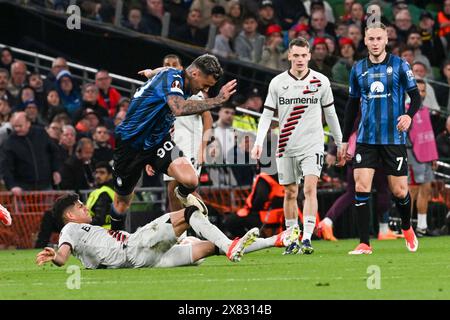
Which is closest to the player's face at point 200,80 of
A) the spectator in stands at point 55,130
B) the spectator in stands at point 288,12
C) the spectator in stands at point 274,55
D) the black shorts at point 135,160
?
the black shorts at point 135,160

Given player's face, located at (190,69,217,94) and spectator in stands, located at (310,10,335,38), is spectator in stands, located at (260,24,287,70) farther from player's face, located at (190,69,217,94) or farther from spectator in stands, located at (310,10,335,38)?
player's face, located at (190,69,217,94)

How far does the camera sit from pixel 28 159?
2058 cm

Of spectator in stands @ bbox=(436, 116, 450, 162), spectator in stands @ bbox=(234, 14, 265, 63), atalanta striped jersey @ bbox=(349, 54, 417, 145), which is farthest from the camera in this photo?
spectator in stands @ bbox=(234, 14, 265, 63)

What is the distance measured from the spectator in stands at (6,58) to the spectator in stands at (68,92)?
935 millimetres

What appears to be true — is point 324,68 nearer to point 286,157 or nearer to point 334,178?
point 334,178

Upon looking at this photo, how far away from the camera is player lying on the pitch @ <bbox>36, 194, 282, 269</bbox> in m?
12.5

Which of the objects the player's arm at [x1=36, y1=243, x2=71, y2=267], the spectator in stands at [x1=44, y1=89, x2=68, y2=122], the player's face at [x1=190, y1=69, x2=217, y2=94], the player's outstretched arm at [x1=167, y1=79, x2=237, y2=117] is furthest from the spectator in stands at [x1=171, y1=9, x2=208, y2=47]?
the player's arm at [x1=36, y1=243, x2=71, y2=267]

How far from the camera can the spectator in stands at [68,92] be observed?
2352 cm

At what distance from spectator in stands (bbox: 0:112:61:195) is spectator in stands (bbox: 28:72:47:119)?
2736 millimetres

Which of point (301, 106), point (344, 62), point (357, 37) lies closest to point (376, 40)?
point (301, 106)

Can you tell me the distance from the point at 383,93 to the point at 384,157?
71cm
